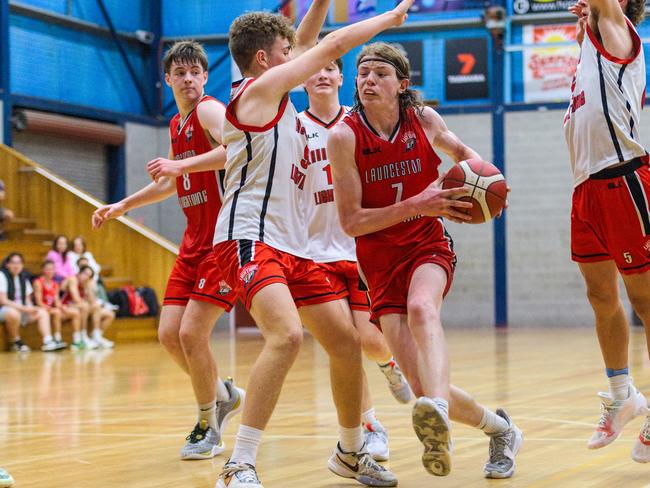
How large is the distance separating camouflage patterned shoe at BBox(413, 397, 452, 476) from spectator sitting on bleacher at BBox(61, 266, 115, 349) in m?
10.7

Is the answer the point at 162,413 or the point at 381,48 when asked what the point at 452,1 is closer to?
the point at 162,413

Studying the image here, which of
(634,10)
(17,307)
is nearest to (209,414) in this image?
(634,10)

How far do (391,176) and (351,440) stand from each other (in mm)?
1101

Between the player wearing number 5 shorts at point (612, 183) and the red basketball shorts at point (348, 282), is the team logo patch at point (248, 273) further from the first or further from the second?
the player wearing number 5 shorts at point (612, 183)

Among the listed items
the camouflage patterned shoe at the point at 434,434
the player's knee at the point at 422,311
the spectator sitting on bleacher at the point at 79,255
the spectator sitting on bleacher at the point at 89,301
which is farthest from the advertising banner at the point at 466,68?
the camouflage patterned shoe at the point at 434,434

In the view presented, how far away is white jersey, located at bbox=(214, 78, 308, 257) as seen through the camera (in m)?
4.16

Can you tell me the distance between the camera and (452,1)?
18.2 m

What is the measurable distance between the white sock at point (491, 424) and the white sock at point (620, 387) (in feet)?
2.00

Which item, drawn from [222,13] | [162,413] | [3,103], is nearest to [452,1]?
[222,13]

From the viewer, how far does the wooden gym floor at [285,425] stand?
445cm

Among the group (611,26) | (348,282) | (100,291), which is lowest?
(100,291)

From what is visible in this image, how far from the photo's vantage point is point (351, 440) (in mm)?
4391

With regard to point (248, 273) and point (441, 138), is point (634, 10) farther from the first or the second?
point (248, 273)

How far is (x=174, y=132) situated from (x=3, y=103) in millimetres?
11610
